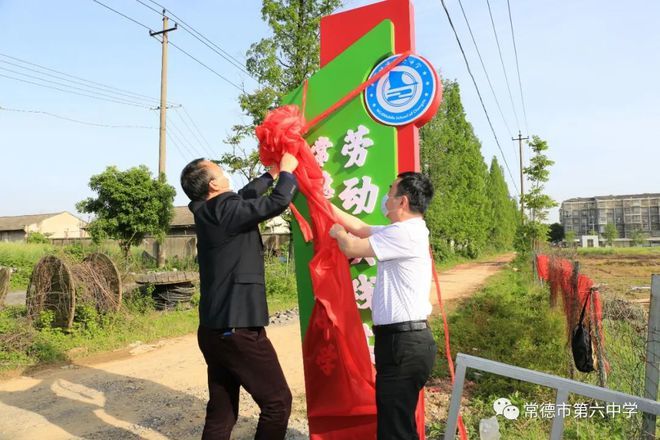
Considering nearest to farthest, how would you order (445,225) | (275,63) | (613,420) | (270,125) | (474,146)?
(270,125), (613,420), (275,63), (445,225), (474,146)

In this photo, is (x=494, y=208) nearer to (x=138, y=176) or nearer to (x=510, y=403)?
(x=138, y=176)

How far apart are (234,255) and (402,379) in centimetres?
106

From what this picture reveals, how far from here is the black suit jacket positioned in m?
2.43

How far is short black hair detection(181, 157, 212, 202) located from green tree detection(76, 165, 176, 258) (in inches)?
476

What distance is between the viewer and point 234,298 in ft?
8.02

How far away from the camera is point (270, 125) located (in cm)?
301


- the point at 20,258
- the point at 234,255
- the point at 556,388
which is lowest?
the point at 20,258

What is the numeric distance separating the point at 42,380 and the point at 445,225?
20.7m

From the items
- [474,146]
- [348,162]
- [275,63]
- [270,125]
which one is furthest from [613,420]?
[474,146]

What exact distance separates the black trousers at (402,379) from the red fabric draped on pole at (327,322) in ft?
1.91

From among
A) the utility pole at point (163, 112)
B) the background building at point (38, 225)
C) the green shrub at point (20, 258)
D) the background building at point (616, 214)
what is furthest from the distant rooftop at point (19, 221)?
the background building at point (616, 214)

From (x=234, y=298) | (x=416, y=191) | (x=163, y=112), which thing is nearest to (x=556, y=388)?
(x=416, y=191)

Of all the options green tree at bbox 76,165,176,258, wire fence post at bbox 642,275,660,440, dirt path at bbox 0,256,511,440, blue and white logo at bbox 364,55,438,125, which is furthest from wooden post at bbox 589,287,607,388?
green tree at bbox 76,165,176,258

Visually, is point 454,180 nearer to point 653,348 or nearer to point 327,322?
point 653,348
